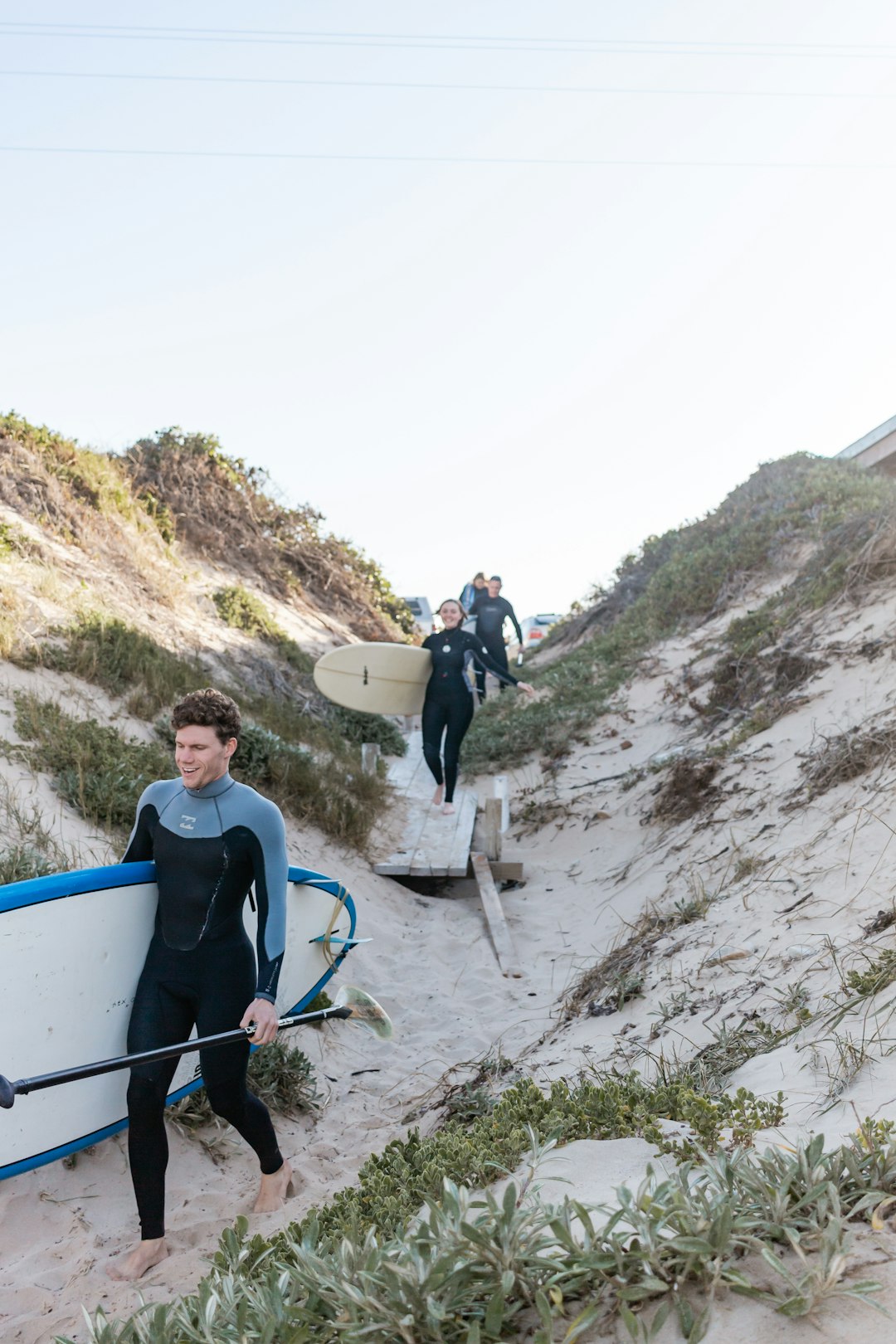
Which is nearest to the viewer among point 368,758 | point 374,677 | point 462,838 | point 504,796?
point 462,838

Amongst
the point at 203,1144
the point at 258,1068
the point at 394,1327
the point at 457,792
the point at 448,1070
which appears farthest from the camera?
the point at 457,792

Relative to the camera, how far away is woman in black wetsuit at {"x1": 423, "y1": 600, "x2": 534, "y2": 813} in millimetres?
8305

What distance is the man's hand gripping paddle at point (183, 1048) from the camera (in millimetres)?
2457

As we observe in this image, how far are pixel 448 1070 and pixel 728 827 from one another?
2.73 metres

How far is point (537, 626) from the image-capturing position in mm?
26859

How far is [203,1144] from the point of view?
3.64m

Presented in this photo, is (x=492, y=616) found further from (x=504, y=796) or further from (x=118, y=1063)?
(x=118, y=1063)

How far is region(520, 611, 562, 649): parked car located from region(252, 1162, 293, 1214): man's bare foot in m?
21.2

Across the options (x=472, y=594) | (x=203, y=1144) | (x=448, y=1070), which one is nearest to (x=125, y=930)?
(x=203, y=1144)

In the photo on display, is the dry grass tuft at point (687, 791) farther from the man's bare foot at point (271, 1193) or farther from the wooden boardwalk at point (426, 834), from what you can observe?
the man's bare foot at point (271, 1193)

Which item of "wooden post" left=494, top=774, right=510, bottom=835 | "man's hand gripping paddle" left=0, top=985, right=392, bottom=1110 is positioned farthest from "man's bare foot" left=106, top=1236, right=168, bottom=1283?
"wooden post" left=494, top=774, right=510, bottom=835

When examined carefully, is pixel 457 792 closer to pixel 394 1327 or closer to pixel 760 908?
pixel 760 908

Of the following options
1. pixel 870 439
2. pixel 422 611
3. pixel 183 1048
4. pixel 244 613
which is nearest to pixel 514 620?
pixel 244 613

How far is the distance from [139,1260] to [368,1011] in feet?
3.91
